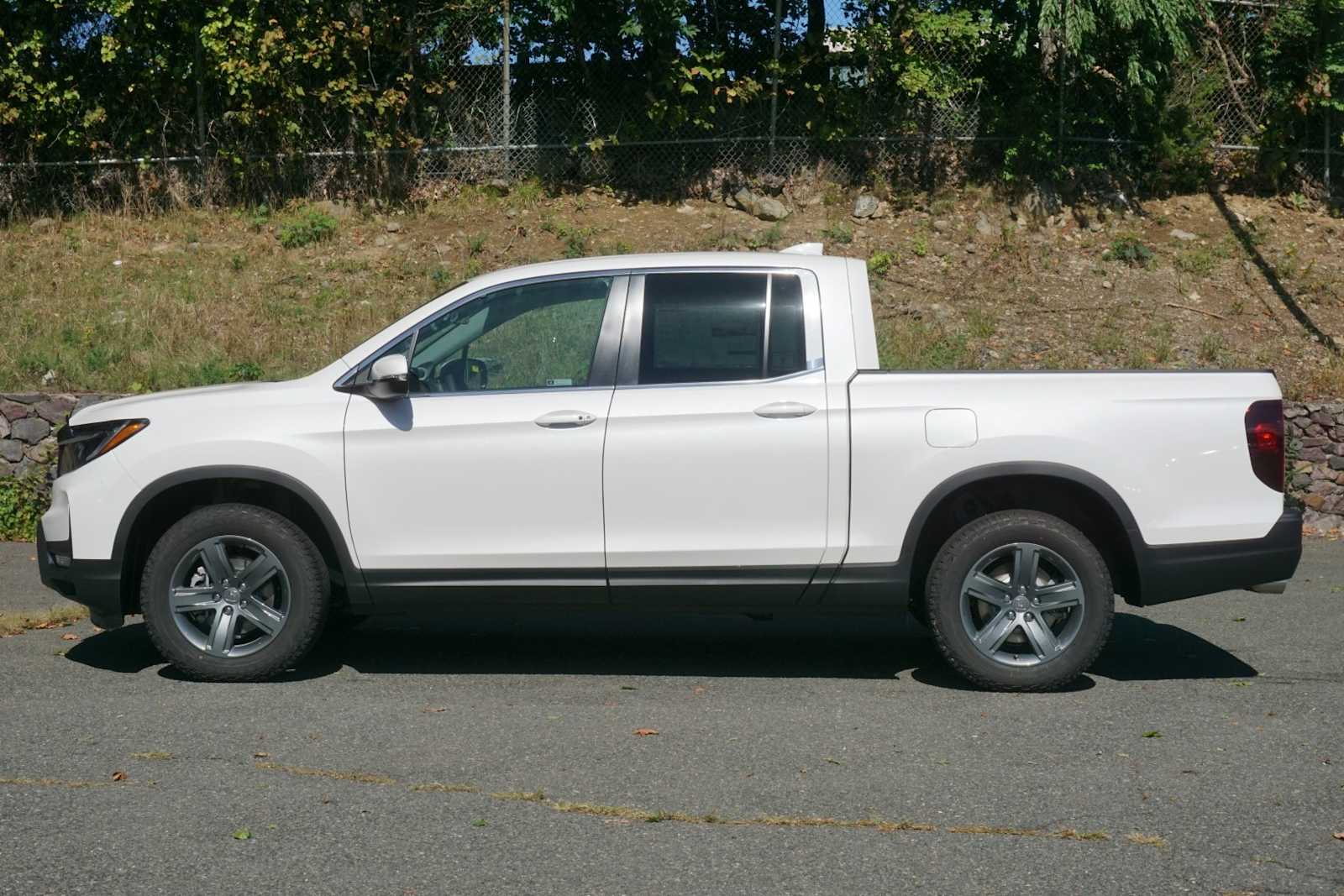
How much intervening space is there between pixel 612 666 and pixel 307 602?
1.56 metres

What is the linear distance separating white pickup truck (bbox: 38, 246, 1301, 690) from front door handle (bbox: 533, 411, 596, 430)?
0.05 feet

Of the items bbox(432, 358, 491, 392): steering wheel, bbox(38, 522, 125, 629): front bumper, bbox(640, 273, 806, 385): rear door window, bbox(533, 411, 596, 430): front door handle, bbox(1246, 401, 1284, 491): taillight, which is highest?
bbox(640, 273, 806, 385): rear door window

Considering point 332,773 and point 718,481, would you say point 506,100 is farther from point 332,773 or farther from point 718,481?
point 332,773

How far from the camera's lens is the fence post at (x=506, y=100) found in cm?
1708

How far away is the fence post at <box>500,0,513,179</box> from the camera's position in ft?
56.0

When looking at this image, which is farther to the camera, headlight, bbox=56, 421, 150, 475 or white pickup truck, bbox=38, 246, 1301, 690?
headlight, bbox=56, 421, 150, 475

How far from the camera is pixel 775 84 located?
17172 millimetres

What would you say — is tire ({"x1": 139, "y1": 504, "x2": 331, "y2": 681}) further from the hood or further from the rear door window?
the rear door window

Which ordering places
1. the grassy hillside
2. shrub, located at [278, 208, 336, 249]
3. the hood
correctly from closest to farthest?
the hood < the grassy hillside < shrub, located at [278, 208, 336, 249]

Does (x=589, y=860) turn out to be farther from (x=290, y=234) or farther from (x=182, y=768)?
(x=290, y=234)

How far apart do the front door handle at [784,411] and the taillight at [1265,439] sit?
1.97 metres

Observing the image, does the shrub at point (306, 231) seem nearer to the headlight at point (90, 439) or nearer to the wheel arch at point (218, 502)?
the headlight at point (90, 439)

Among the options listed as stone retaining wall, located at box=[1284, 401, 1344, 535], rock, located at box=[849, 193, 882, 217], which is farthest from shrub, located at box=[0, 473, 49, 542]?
stone retaining wall, located at box=[1284, 401, 1344, 535]

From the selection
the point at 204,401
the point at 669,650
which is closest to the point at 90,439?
the point at 204,401
